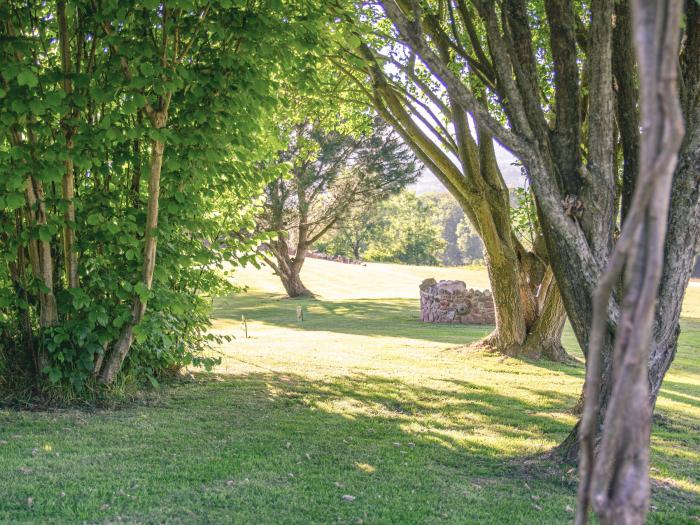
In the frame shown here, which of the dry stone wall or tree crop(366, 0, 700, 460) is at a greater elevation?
tree crop(366, 0, 700, 460)

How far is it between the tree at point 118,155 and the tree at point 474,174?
500 centimetres

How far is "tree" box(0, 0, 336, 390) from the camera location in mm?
5746

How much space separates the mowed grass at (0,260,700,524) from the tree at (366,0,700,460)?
1033mm

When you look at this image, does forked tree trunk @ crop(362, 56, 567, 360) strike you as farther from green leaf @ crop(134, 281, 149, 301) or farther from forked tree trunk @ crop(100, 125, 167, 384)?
green leaf @ crop(134, 281, 149, 301)

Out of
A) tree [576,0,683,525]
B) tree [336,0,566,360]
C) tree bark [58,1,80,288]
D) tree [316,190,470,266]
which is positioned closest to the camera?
tree [576,0,683,525]

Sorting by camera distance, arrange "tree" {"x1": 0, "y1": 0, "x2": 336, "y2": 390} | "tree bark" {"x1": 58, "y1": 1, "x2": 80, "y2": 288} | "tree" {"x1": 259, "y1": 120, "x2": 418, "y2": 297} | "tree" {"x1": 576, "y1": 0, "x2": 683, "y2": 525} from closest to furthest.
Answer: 1. "tree" {"x1": 576, "y1": 0, "x2": 683, "y2": 525}
2. "tree" {"x1": 0, "y1": 0, "x2": 336, "y2": 390}
3. "tree bark" {"x1": 58, "y1": 1, "x2": 80, "y2": 288}
4. "tree" {"x1": 259, "y1": 120, "x2": 418, "y2": 297}

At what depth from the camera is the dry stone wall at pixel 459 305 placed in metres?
22.7

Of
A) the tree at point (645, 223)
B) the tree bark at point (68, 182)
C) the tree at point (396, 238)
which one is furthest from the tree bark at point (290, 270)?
the tree at point (645, 223)

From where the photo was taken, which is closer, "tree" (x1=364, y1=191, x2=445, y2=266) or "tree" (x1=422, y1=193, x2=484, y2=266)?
"tree" (x1=364, y1=191, x2=445, y2=266)

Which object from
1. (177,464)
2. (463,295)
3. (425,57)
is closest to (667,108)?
(425,57)

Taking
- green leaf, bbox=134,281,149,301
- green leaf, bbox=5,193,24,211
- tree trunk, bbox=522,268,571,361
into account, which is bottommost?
tree trunk, bbox=522,268,571,361

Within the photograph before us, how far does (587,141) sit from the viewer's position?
5242 mm

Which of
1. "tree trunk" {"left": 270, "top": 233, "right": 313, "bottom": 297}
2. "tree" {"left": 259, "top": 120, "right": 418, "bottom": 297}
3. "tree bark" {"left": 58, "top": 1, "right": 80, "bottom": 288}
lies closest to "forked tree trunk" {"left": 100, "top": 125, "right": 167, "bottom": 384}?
"tree bark" {"left": 58, "top": 1, "right": 80, "bottom": 288}

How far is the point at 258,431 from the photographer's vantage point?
6.45 metres
